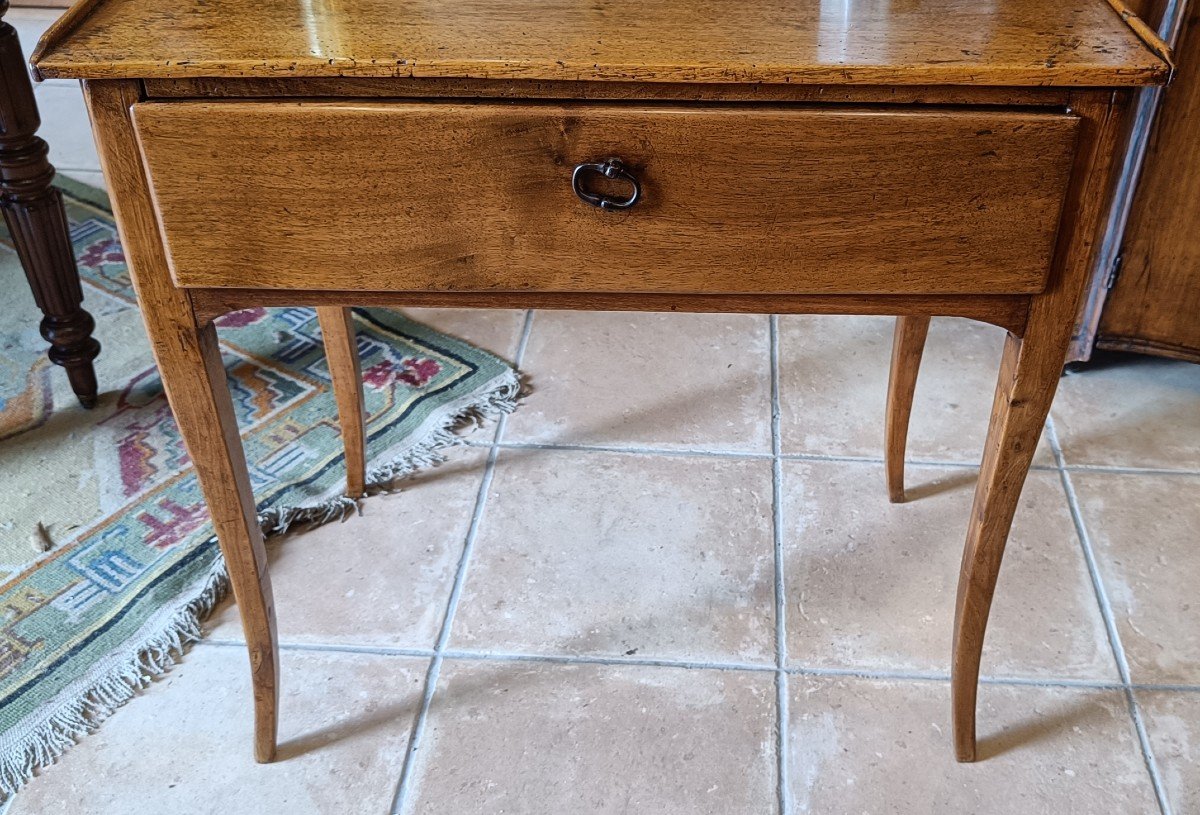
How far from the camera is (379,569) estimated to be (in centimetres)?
134

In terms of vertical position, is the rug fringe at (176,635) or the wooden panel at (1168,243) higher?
the wooden panel at (1168,243)

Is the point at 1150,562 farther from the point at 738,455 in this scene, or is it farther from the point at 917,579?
the point at 738,455

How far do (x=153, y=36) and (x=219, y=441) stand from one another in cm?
32

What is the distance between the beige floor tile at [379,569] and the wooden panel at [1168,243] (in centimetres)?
92

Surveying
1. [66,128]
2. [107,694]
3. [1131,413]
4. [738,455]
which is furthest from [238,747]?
[66,128]

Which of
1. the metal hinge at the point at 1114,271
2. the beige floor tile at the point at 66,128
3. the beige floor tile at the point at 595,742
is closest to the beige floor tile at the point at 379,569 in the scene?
the beige floor tile at the point at 595,742

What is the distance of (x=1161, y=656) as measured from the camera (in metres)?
1.23

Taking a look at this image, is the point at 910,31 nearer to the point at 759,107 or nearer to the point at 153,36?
the point at 759,107

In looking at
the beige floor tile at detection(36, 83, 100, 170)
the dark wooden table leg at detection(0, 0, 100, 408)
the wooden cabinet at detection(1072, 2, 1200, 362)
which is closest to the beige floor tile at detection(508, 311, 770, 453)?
the wooden cabinet at detection(1072, 2, 1200, 362)

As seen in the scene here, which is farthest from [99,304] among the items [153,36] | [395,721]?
[153,36]

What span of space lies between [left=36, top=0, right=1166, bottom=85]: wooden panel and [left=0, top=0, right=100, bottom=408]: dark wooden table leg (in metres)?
0.65

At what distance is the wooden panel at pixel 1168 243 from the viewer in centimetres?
138

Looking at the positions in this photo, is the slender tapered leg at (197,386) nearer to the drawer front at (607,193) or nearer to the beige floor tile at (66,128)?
the drawer front at (607,193)

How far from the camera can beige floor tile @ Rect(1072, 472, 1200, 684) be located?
1.23 m
